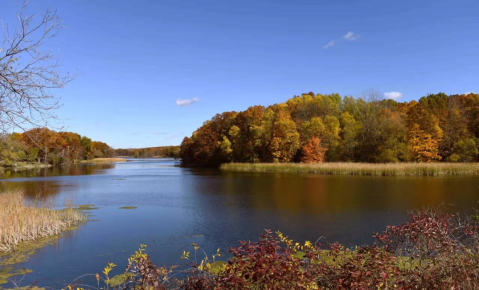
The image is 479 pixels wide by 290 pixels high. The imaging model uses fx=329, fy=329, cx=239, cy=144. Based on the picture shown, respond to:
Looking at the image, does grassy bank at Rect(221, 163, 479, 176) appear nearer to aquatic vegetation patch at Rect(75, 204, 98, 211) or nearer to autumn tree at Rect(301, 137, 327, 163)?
autumn tree at Rect(301, 137, 327, 163)

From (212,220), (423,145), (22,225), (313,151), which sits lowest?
(212,220)

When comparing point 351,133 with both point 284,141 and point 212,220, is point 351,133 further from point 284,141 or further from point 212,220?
point 212,220

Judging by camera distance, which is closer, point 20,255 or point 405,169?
point 20,255

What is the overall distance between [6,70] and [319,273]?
5.04 meters

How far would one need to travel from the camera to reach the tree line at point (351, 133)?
43.6 meters

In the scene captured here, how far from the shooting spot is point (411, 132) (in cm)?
4484

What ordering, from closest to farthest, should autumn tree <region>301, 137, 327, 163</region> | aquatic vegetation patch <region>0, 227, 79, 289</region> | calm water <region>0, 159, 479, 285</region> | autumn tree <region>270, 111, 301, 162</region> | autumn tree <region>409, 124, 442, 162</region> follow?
aquatic vegetation patch <region>0, 227, 79, 289</region>
calm water <region>0, 159, 479, 285</region>
autumn tree <region>409, 124, 442, 162</region>
autumn tree <region>301, 137, 327, 163</region>
autumn tree <region>270, 111, 301, 162</region>

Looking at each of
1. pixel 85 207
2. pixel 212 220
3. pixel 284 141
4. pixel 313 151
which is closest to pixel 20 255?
pixel 212 220

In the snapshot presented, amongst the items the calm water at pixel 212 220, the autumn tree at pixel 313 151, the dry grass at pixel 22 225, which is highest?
the autumn tree at pixel 313 151

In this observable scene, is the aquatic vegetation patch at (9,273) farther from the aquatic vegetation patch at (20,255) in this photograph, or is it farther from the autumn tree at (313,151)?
the autumn tree at (313,151)

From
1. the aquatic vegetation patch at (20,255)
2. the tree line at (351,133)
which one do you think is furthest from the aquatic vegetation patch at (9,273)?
the tree line at (351,133)

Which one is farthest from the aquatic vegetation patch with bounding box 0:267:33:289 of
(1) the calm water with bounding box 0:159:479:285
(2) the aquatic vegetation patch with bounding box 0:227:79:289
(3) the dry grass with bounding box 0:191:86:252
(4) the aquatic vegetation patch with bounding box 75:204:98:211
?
(4) the aquatic vegetation patch with bounding box 75:204:98:211

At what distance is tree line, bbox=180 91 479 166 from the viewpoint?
43562mm

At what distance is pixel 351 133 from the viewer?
1916 inches
